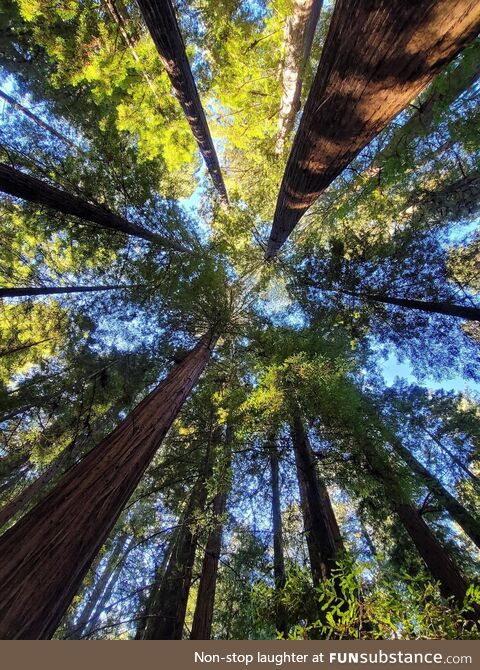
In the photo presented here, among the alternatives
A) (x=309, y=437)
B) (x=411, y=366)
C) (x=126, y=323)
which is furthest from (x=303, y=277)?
(x=126, y=323)

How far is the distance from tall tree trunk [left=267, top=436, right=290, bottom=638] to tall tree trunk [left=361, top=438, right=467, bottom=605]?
1.74 meters

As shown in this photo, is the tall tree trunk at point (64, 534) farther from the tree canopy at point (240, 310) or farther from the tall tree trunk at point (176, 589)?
the tall tree trunk at point (176, 589)

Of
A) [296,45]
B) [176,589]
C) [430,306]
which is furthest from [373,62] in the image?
[176,589]

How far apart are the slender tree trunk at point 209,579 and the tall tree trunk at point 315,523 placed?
1.40 meters

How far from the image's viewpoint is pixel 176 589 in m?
5.62

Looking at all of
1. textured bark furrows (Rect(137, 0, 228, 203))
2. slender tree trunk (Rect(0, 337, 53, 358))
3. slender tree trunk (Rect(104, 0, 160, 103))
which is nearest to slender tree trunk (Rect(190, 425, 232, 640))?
textured bark furrows (Rect(137, 0, 228, 203))

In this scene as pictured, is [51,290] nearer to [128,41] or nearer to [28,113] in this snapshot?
[128,41]

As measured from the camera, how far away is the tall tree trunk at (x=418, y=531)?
4.86 m

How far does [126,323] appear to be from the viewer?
843cm

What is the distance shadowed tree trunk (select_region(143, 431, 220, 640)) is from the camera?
510 cm

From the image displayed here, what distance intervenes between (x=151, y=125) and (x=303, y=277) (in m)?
5.87

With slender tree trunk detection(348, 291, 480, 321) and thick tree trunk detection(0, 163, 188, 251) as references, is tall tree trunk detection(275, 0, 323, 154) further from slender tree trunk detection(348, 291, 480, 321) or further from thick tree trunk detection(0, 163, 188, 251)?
slender tree trunk detection(348, 291, 480, 321)

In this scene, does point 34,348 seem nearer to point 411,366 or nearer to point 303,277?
point 303,277

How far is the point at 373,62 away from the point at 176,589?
814cm
